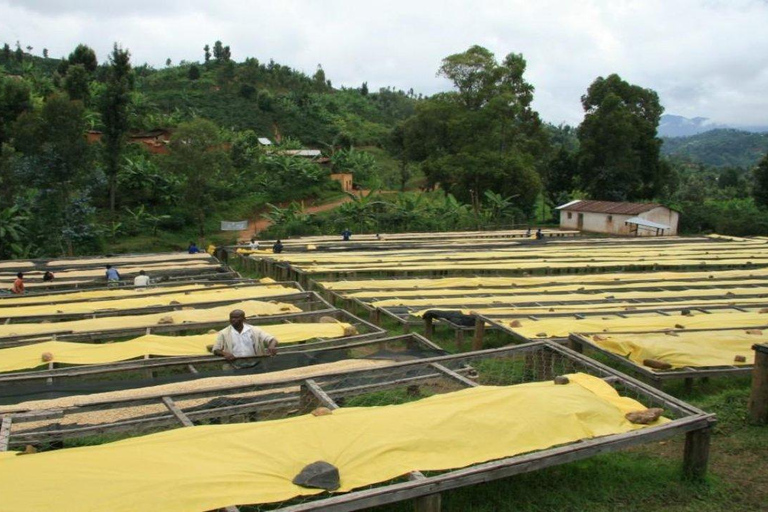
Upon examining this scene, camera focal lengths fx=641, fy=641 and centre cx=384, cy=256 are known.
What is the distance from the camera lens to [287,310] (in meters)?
9.01

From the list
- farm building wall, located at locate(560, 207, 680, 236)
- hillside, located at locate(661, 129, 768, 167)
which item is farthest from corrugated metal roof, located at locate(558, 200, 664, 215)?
hillside, located at locate(661, 129, 768, 167)

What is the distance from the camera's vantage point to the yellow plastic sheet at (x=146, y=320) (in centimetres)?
789

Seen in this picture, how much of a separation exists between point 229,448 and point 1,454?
1.27 meters

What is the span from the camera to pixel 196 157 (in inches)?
875

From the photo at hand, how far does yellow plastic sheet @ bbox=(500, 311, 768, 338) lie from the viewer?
7.66m

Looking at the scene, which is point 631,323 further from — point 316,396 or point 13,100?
point 13,100

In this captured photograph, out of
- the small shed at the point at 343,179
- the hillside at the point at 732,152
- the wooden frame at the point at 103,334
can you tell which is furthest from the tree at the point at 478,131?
the hillside at the point at 732,152

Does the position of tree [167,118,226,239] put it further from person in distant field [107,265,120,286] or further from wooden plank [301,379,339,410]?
wooden plank [301,379,339,410]

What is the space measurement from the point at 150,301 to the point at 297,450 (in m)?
6.90

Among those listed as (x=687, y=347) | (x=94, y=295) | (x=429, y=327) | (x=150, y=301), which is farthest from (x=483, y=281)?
(x=94, y=295)

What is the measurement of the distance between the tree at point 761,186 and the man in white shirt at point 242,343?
101 feet

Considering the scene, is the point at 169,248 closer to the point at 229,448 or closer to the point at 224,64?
the point at 229,448

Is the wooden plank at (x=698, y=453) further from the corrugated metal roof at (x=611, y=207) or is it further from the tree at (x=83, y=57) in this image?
the tree at (x=83, y=57)

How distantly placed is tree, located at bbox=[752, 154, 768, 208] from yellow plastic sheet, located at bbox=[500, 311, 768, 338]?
2595 cm
